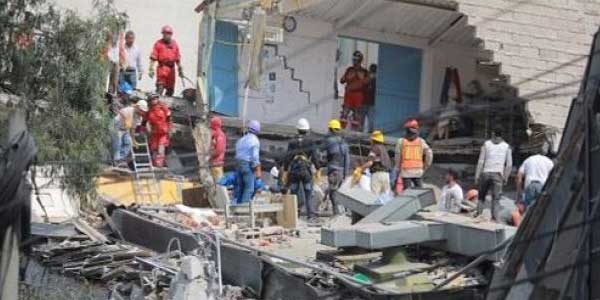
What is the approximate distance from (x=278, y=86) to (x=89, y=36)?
12.4 metres

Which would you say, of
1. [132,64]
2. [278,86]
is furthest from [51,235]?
[278,86]

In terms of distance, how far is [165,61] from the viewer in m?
21.2

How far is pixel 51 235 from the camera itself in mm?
16688

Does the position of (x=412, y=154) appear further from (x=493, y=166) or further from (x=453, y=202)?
(x=493, y=166)

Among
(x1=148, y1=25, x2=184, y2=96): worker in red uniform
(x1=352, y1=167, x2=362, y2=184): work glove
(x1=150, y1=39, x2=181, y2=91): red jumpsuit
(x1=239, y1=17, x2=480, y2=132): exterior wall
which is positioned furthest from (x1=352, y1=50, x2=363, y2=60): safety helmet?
(x1=352, y1=167, x2=362, y2=184): work glove

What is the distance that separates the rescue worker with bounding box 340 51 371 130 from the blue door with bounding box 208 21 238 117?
7.10 ft

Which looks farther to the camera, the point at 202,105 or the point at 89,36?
the point at 202,105

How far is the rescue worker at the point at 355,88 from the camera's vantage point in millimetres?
22734

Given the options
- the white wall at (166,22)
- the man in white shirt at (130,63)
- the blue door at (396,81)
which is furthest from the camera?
the white wall at (166,22)

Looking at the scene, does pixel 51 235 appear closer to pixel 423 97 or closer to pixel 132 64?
pixel 132 64

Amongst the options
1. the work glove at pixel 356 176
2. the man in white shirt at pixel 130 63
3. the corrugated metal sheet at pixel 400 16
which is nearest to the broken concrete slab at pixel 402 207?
the work glove at pixel 356 176

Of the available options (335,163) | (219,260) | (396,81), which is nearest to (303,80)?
(396,81)

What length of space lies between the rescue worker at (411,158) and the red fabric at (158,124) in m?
4.33

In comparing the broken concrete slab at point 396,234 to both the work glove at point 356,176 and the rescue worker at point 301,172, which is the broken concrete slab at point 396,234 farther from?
the work glove at point 356,176
